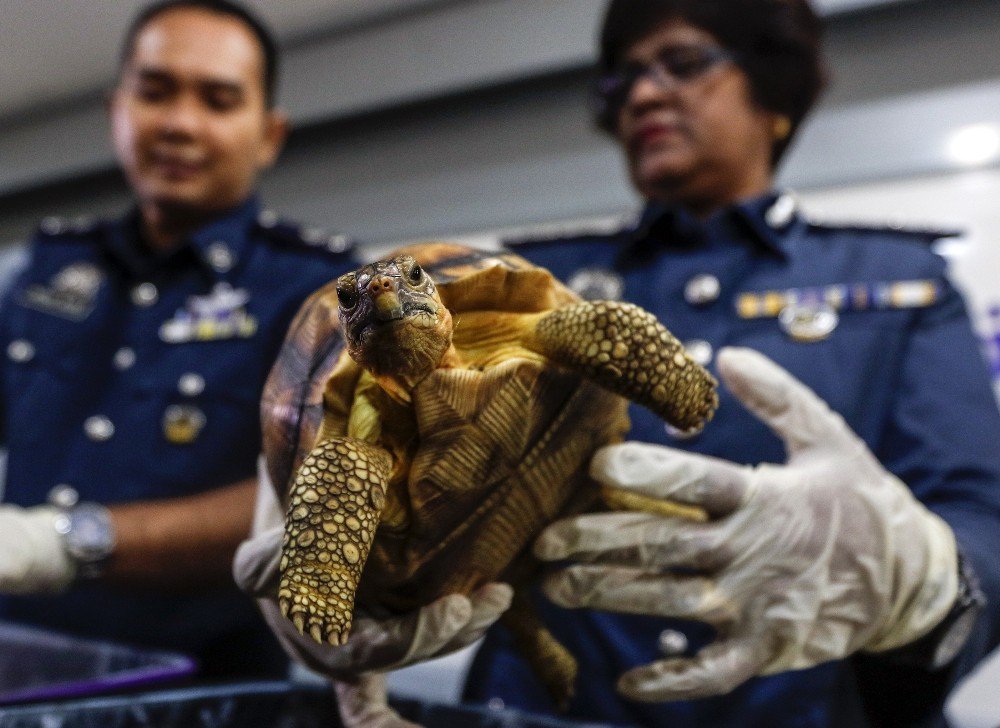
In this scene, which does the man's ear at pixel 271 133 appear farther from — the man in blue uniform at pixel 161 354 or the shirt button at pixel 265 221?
the shirt button at pixel 265 221

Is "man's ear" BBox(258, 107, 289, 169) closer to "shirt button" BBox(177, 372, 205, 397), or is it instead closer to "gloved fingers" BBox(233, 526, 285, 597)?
"shirt button" BBox(177, 372, 205, 397)

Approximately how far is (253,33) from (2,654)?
3.18ft

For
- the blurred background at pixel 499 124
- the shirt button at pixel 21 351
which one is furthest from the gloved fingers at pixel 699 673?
the shirt button at pixel 21 351

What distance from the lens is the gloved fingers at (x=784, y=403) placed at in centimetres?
73

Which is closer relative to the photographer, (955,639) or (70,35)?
(955,639)

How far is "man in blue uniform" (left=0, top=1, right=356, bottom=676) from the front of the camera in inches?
42.5

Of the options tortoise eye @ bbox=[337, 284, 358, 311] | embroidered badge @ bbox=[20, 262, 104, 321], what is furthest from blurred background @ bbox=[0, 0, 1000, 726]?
tortoise eye @ bbox=[337, 284, 358, 311]

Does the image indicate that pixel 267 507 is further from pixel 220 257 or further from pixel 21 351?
pixel 21 351

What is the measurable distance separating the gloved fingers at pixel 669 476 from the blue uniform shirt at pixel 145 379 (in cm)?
57

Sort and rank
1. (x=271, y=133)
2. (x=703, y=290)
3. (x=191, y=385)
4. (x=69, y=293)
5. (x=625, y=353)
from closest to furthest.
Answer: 1. (x=625, y=353)
2. (x=703, y=290)
3. (x=191, y=385)
4. (x=69, y=293)
5. (x=271, y=133)

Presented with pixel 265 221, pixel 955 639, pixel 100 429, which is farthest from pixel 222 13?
pixel 955 639

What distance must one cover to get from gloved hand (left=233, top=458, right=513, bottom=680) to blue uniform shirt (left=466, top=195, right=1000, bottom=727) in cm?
36

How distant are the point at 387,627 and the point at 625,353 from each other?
0.83ft

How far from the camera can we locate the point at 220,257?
131 cm
